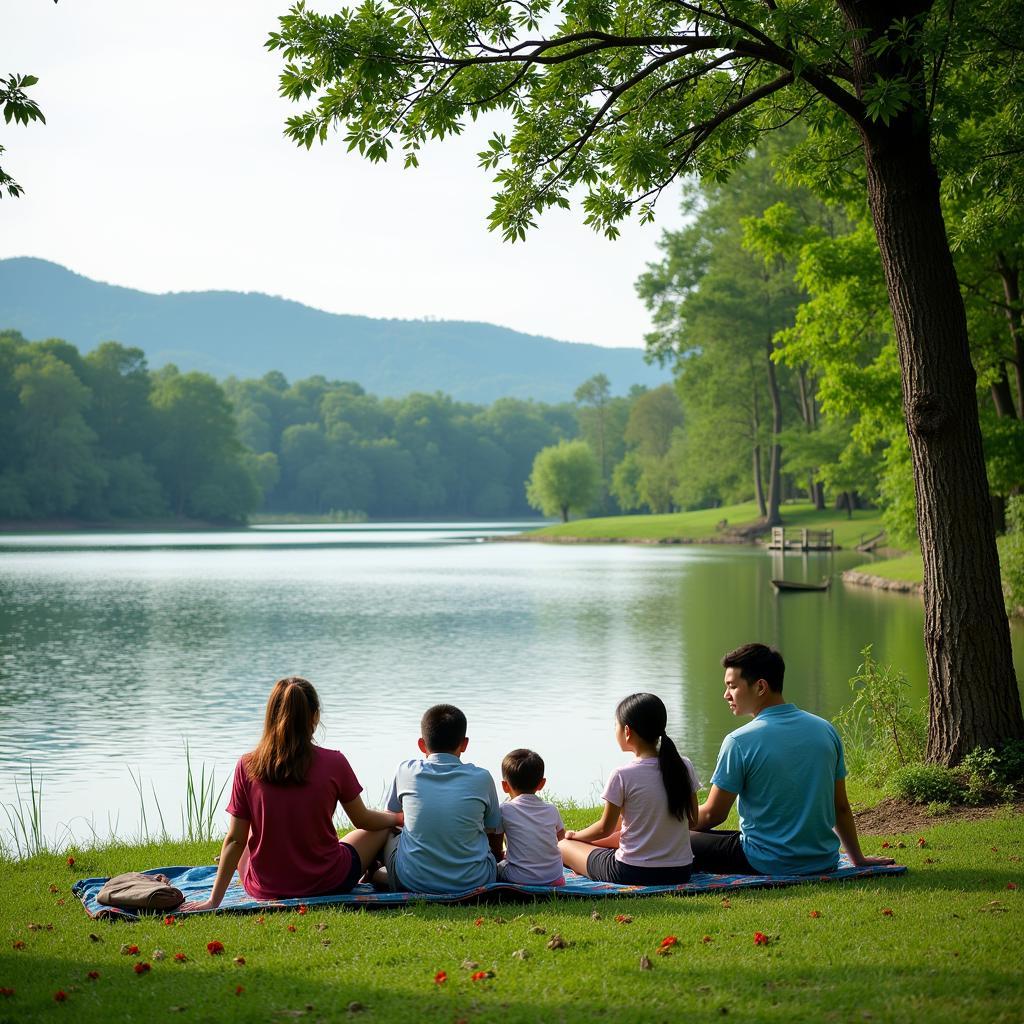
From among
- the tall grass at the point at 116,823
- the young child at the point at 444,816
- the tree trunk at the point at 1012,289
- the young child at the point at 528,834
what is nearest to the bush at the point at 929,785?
the young child at the point at 528,834

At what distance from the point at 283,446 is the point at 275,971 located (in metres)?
146

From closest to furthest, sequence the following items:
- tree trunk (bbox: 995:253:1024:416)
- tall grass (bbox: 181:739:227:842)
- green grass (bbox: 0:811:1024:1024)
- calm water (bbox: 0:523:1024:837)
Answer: green grass (bbox: 0:811:1024:1024), tall grass (bbox: 181:739:227:842), calm water (bbox: 0:523:1024:837), tree trunk (bbox: 995:253:1024:416)

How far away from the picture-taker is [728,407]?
63.3 metres

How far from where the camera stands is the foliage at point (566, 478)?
97812 mm

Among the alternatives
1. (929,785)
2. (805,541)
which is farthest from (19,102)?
(805,541)

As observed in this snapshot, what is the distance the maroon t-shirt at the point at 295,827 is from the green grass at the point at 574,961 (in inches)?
11.4

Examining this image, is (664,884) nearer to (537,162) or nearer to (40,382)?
(537,162)

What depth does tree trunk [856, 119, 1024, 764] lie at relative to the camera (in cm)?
761

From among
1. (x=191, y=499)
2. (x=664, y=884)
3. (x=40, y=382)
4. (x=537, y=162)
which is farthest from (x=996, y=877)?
(x=191, y=499)

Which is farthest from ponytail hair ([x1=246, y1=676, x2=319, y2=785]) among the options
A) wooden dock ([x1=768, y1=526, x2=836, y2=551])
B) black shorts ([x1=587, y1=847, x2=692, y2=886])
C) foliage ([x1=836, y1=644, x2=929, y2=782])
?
wooden dock ([x1=768, y1=526, x2=836, y2=551])

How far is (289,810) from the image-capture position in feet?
18.1

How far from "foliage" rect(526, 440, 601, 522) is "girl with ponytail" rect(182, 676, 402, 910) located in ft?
303

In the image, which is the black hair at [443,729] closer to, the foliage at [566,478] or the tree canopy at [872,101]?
the tree canopy at [872,101]

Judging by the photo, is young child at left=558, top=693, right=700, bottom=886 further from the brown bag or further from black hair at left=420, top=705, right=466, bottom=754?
the brown bag
